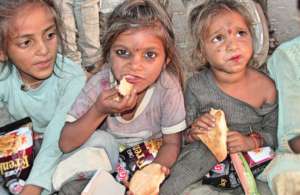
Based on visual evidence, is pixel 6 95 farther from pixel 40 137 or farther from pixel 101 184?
pixel 101 184

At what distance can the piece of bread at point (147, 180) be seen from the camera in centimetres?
194

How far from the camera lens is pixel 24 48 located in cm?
211

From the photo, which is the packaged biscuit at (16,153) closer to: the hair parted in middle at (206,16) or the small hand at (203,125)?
the small hand at (203,125)

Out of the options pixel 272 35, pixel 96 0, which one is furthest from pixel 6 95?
pixel 272 35

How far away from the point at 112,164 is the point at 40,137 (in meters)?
0.36

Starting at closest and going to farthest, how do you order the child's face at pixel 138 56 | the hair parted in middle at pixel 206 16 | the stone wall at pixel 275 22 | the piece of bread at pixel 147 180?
the piece of bread at pixel 147 180 < the child's face at pixel 138 56 < the hair parted in middle at pixel 206 16 < the stone wall at pixel 275 22

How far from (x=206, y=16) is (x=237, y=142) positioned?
0.52m

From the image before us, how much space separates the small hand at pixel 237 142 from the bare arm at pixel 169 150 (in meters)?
0.21

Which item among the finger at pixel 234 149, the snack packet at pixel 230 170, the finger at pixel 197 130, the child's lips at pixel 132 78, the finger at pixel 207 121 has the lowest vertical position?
the snack packet at pixel 230 170

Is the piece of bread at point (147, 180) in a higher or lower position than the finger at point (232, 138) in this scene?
lower

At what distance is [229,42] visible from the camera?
213cm

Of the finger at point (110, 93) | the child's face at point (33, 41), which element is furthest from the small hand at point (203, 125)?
the child's face at point (33, 41)

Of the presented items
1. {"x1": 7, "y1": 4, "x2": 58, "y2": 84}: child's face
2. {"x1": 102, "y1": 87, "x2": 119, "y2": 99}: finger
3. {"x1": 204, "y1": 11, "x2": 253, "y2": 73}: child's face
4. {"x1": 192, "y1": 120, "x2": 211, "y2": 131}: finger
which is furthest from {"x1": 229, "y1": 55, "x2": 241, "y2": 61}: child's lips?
{"x1": 7, "y1": 4, "x2": 58, "y2": 84}: child's face

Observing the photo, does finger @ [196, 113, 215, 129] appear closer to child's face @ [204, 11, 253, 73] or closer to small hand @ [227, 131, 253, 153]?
small hand @ [227, 131, 253, 153]
